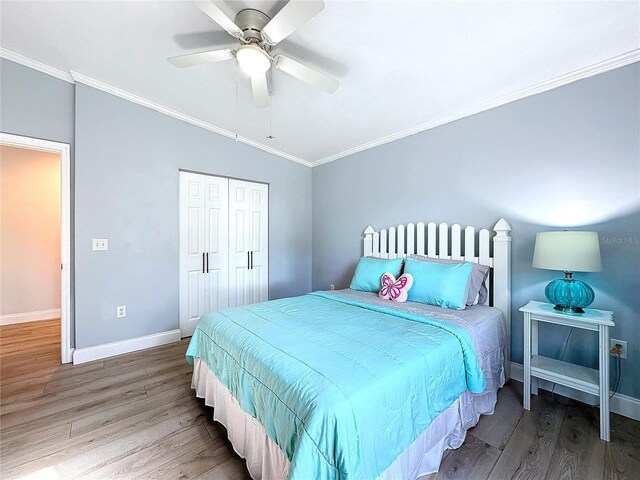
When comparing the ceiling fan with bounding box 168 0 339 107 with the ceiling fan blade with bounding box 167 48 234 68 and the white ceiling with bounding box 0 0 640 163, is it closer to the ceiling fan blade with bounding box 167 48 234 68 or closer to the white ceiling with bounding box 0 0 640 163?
the ceiling fan blade with bounding box 167 48 234 68

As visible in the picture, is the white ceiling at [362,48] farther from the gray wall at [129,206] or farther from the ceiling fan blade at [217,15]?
the gray wall at [129,206]

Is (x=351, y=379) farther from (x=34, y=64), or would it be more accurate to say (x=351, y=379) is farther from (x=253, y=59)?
(x=34, y=64)

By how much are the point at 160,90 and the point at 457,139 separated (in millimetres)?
2996

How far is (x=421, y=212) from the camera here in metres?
2.97

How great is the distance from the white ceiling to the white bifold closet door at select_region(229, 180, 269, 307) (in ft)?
3.96

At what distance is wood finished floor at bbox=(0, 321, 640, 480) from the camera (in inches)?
53.8

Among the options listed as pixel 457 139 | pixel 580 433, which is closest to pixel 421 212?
pixel 457 139

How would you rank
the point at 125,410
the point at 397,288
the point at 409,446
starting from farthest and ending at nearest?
1. the point at 397,288
2. the point at 125,410
3. the point at 409,446

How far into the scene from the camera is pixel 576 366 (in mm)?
1884

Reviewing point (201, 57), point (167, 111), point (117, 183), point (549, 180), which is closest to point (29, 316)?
point (117, 183)

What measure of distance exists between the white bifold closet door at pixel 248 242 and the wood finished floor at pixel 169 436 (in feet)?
5.01

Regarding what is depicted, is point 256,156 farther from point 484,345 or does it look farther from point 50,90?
point 484,345

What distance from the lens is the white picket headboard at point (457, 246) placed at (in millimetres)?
2252

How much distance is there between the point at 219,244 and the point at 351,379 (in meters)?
2.90
